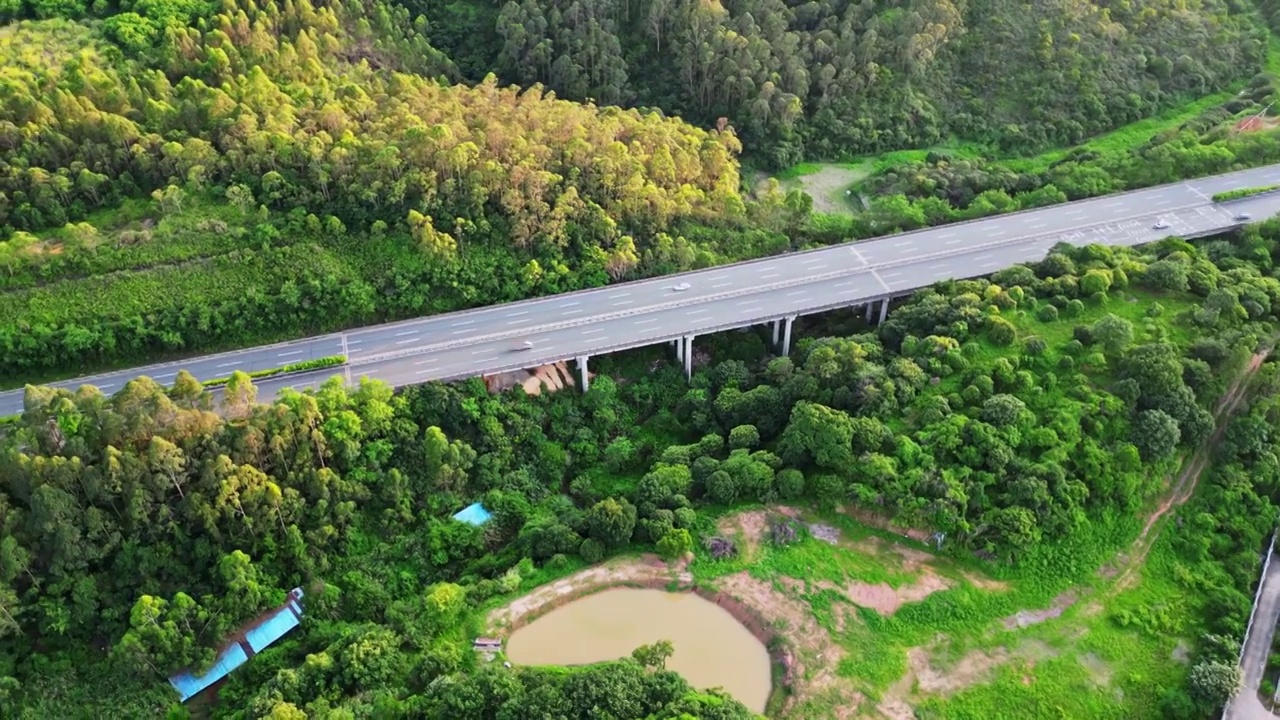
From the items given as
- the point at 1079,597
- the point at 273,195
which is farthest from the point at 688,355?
the point at 273,195

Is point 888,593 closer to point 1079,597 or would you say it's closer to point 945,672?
point 945,672

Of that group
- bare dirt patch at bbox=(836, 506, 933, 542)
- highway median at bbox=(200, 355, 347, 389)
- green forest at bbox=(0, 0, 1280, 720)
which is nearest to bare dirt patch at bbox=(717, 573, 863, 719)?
green forest at bbox=(0, 0, 1280, 720)

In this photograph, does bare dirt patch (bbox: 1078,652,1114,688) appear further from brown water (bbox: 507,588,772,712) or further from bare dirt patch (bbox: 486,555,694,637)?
bare dirt patch (bbox: 486,555,694,637)

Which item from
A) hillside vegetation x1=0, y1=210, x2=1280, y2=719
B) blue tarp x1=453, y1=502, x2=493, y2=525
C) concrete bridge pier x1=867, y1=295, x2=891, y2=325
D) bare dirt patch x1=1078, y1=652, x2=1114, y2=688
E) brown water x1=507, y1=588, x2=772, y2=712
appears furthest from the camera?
concrete bridge pier x1=867, y1=295, x2=891, y2=325

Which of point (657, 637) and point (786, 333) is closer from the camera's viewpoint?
point (657, 637)

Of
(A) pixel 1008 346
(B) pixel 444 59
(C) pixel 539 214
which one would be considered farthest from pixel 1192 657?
(B) pixel 444 59

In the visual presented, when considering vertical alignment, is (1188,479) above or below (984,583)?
above
